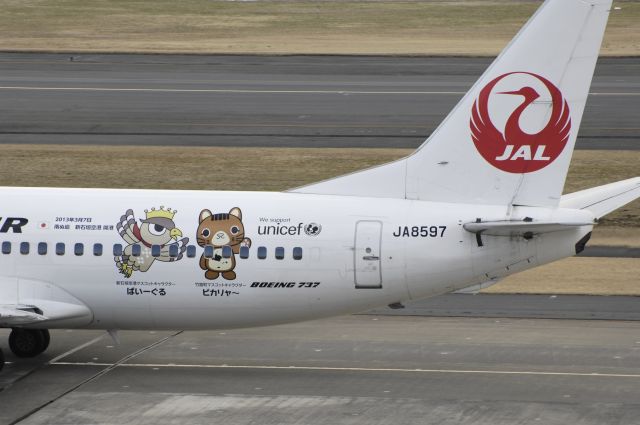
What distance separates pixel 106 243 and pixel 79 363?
3656 mm

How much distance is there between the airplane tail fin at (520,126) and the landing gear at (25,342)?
9515 mm

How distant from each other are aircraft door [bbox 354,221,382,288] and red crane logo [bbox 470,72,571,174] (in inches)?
120

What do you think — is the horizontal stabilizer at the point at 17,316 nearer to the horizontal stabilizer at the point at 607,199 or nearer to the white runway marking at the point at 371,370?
the white runway marking at the point at 371,370

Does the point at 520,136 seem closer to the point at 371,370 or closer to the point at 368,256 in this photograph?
the point at 368,256

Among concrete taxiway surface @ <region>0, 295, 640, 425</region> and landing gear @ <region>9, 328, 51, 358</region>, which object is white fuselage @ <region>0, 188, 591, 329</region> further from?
landing gear @ <region>9, 328, 51, 358</region>

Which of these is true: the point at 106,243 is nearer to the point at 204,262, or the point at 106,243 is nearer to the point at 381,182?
the point at 204,262

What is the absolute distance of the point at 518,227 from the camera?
30.0 metres

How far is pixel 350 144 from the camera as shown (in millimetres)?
59188

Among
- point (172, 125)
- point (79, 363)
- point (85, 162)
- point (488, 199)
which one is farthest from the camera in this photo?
point (172, 125)

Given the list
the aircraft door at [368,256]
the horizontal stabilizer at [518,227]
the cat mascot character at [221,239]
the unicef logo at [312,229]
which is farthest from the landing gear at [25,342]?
the horizontal stabilizer at [518,227]

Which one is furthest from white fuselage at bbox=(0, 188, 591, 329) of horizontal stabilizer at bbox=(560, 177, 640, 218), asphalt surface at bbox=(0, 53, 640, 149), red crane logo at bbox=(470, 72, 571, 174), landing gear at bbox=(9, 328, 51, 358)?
asphalt surface at bbox=(0, 53, 640, 149)

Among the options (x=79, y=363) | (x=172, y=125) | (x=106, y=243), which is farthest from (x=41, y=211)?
(x=172, y=125)

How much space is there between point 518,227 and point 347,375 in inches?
229

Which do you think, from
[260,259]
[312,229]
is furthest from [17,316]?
[312,229]
